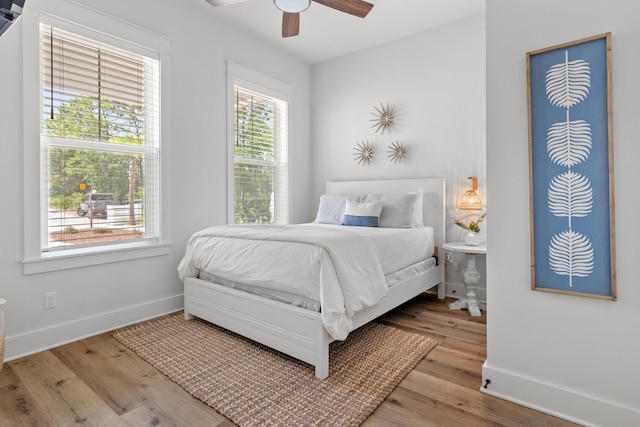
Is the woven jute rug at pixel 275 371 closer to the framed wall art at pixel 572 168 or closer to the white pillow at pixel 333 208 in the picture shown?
the framed wall art at pixel 572 168

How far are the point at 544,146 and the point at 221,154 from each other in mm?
2901

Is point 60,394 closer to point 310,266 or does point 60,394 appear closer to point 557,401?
point 310,266

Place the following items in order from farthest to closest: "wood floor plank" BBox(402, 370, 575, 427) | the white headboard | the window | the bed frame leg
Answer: the window < the white headboard < the bed frame leg < "wood floor plank" BBox(402, 370, 575, 427)

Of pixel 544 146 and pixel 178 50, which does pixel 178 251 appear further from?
pixel 544 146

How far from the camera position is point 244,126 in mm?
3982

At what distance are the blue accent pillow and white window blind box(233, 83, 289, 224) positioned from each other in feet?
3.55

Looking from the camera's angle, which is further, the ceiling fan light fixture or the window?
the window

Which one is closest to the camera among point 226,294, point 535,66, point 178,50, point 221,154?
point 535,66

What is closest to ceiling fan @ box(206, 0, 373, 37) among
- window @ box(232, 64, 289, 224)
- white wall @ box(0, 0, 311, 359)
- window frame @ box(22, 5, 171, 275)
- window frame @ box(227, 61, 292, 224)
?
window frame @ box(22, 5, 171, 275)

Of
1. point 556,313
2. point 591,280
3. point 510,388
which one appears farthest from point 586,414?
point 591,280

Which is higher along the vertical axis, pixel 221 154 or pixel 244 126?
pixel 244 126

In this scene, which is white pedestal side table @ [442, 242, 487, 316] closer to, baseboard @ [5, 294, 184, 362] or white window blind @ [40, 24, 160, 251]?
baseboard @ [5, 294, 184, 362]

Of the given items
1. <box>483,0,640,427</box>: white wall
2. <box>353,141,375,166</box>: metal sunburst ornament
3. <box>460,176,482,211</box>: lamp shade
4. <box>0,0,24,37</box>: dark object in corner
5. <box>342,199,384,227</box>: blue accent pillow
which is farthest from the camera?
<box>353,141,375,166</box>: metal sunburst ornament

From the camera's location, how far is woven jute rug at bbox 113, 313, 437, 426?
1.72 metres
